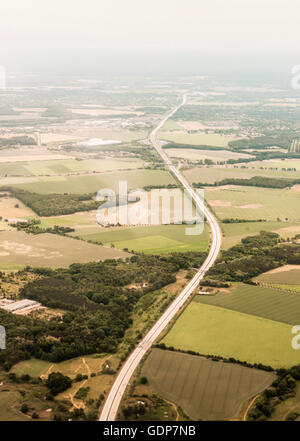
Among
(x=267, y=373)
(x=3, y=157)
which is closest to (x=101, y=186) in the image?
(x=3, y=157)

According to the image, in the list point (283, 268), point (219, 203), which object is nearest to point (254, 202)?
point (219, 203)

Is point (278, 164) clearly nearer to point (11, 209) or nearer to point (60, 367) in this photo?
point (11, 209)

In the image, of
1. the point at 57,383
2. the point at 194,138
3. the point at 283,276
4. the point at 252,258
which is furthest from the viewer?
the point at 194,138

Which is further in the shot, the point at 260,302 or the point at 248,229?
the point at 248,229

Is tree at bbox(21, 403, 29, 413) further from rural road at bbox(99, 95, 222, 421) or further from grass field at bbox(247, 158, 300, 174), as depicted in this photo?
grass field at bbox(247, 158, 300, 174)
